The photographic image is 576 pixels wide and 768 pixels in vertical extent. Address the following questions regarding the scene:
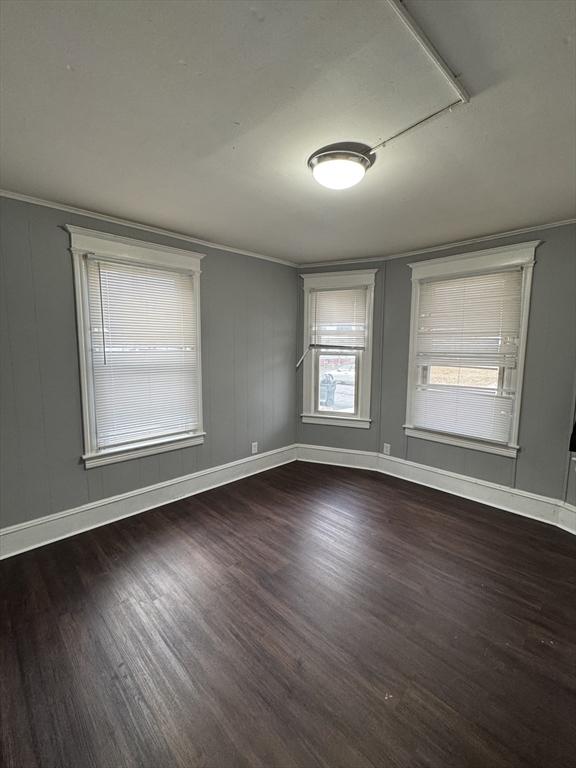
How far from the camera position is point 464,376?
3432 millimetres

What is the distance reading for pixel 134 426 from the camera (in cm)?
Answer: 300

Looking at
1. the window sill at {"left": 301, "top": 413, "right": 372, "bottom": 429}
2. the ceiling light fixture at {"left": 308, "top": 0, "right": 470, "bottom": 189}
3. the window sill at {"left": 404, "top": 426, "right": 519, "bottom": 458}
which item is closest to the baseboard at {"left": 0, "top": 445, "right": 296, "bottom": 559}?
the window sill at {"left": 301, "top": 413, "right": 372, "bottom": 429}

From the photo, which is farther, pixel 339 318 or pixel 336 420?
pixel 336 420

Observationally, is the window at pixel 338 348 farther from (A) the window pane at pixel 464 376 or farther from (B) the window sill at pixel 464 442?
(A) the window pane at pixel 464 376

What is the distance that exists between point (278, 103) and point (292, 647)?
264cm

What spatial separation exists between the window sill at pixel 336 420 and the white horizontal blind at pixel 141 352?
1600 millimetres

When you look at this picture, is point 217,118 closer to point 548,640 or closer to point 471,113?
point 471,113

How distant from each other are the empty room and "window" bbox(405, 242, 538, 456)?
3 centimetres

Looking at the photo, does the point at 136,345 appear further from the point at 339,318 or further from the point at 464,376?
the point at 464,376

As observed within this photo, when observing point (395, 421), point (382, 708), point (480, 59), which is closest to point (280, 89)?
point (480, 59)

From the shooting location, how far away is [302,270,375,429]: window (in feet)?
13.3

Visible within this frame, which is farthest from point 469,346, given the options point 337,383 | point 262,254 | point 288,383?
point 262,254

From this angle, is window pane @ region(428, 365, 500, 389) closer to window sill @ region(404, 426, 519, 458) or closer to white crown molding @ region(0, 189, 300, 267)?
window sill @ region(404, 426, 519, 458)

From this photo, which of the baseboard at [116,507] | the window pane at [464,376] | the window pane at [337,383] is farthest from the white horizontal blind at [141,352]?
the window pane at [464,376]
